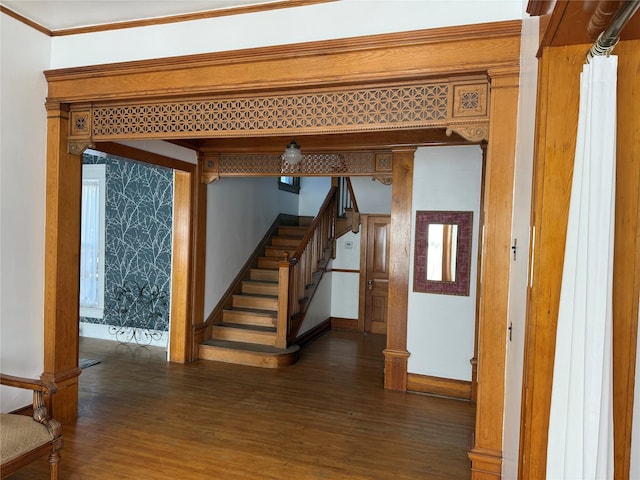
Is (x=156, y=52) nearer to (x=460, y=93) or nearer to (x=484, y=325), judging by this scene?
(x=460, y=93)

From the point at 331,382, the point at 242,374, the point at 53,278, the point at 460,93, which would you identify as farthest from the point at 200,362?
the point at 460,93

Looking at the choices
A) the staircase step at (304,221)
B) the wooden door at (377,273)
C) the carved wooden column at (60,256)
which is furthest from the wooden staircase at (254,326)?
the carved wooden column at (60,256)

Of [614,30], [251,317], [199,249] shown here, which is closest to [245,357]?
[251,317]

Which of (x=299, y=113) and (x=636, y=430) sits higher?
(x=299, y=113)

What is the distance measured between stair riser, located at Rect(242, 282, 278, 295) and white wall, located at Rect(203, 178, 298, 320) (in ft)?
0.83

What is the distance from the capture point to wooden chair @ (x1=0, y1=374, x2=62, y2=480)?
2.20 meters

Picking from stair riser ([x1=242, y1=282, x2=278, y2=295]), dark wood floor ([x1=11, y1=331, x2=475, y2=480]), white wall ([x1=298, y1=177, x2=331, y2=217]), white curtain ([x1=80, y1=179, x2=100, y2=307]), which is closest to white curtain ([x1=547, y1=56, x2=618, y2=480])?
dark wood floor ([x1=11, y1=331, x2=475, y2=480])

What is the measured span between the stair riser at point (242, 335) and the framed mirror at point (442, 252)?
207 centimetres

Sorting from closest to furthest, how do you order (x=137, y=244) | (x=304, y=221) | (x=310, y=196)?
(x=137, y=244) < (x=304, y=221) < (x=310, y=196)

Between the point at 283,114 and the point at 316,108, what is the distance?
230 mm

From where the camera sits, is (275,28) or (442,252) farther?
(442,252)

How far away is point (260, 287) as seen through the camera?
6203mm

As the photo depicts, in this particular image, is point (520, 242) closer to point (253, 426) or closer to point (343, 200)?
point (253, 426)

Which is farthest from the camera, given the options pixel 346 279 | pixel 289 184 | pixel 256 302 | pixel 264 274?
pixel 289 184
